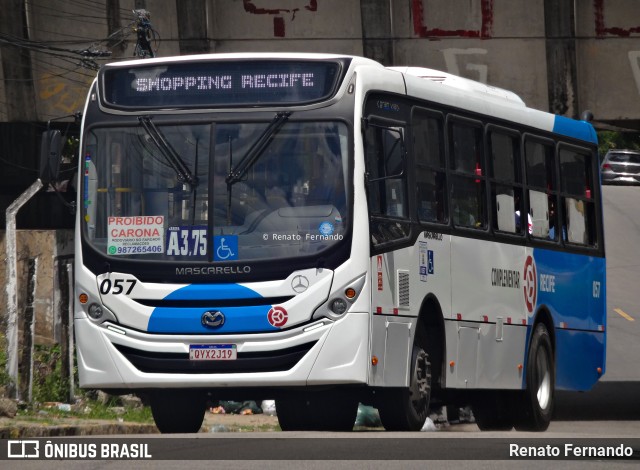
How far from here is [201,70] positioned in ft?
41.7

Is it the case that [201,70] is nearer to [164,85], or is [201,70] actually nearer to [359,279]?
[164,85]

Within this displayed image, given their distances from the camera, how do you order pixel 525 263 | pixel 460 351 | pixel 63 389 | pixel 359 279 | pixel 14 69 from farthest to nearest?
pixel 14 69 → pixel 63 389 → pixel 525 263 → pixel 460 351 → pixel 359 279

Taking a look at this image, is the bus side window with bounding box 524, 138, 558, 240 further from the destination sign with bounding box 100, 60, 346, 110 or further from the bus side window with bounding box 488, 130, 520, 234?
the destination sign with bounding box 100, 60, 346, 110

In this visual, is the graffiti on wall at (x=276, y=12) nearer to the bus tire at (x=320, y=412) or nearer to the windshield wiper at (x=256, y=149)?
the bus tire at (x=320, y=412)

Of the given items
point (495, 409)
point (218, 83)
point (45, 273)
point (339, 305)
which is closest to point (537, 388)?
point (495, 409)

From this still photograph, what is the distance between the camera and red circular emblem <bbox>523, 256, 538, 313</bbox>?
624 inches

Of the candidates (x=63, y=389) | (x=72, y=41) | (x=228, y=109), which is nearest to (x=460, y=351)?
(x=228, y=109)

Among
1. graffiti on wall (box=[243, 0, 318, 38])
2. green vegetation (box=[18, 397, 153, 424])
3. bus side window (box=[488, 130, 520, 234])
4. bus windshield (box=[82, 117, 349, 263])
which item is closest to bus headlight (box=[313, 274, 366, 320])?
bus windshield (box=[82, 117, 349, 263])

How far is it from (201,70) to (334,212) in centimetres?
171

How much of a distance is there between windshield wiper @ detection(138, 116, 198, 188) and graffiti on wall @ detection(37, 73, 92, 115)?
44.9 ft

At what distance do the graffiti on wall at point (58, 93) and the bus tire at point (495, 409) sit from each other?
11.6 metres

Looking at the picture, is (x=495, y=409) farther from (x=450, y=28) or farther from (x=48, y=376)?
(x=450, y=28)

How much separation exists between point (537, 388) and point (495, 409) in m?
0.51

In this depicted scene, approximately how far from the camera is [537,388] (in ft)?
53.5
